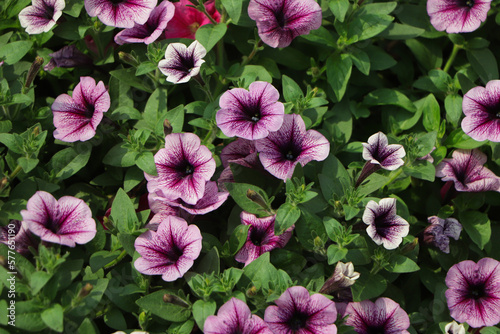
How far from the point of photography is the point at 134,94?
7.40ft

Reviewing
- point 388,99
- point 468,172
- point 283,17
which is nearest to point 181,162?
point 283,17

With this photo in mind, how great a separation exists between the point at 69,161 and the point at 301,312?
3.45 feet

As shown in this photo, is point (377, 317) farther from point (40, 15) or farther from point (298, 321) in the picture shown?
point (40, 15)

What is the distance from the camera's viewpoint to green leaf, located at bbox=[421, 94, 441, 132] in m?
2.20

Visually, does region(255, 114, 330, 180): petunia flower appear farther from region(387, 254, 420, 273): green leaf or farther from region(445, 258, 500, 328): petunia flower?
region(445, 258, 500, 328): petunia flower

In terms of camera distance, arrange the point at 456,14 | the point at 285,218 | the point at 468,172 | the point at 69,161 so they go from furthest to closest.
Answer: the point at 456,14, the point at 468,172, the point at 69,161, the point at 285,218

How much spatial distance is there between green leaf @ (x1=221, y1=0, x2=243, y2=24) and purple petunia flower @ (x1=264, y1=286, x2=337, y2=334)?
108cm

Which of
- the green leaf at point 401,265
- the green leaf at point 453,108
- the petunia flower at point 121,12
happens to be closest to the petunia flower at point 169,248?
the green leaf at point 401,265

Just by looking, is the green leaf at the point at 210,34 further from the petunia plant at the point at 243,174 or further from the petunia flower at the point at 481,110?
the petunia flower at the point at 481,110

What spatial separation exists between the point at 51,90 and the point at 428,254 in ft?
6.02

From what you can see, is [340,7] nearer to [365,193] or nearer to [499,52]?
[365,193]

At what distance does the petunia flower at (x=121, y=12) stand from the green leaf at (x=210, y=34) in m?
0.21

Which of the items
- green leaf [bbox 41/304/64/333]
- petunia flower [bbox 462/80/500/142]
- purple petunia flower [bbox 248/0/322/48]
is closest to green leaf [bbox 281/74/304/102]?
purple petunia flower [bbox 248/0/322/48]

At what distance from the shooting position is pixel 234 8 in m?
2.07
